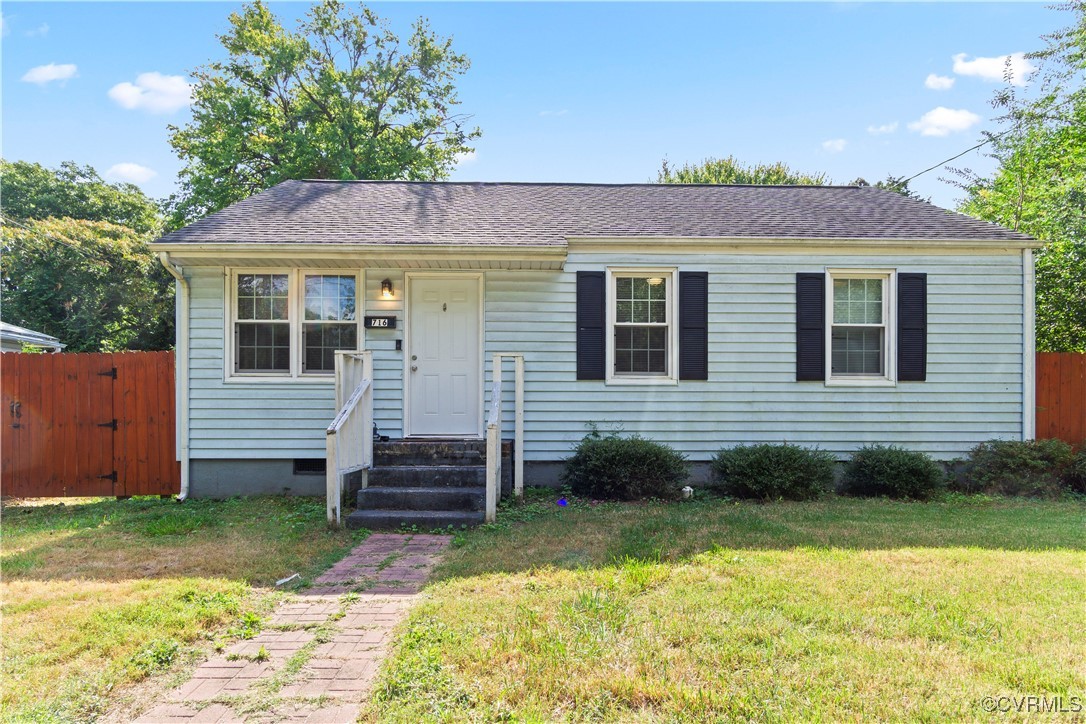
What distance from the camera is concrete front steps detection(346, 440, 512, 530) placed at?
215 inches

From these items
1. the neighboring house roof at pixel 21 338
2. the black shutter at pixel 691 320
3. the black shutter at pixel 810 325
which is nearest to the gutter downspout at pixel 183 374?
the black shutter at pixel 691 320

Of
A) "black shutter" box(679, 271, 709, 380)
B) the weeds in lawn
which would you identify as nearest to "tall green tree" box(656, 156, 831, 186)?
"black shutter" box(679, 271, 709, 380)

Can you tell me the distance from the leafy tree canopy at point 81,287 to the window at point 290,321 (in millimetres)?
14774

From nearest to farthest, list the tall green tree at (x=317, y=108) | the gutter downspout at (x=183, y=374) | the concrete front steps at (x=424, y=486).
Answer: the concrete front steps at (x=424, y=486)
the gutter downspout at (x=183, y=374)
the tall green tree at (x=317, y=108)

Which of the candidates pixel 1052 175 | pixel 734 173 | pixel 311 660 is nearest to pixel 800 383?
pixel 311 660

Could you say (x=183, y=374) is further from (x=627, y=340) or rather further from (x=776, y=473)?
(x=776, y=473)

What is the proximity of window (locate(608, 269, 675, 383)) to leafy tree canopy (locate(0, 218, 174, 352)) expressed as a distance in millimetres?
17912

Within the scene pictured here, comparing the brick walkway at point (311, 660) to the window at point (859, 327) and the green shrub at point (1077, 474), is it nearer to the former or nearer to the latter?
the window at point (859, 327)

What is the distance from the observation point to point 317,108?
1808 centimetres

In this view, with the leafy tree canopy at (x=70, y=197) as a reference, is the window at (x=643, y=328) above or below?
below

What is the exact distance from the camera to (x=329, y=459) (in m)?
5.33

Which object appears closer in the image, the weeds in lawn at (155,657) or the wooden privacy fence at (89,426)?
the weeds in lawn at (155,657)

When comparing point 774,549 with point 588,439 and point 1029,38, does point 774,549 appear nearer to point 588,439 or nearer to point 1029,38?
point 588,439

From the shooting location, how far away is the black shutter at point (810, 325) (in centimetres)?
722
